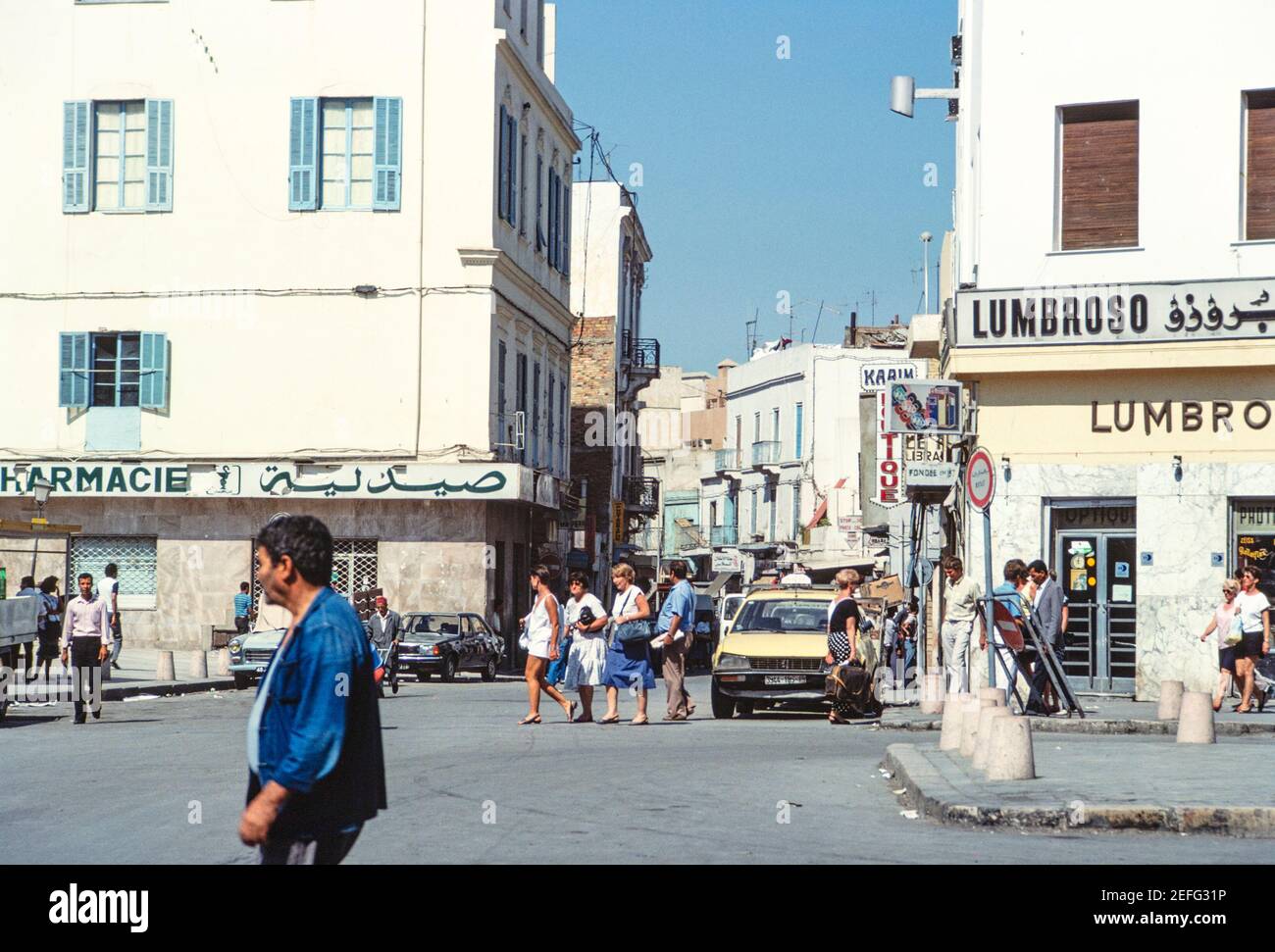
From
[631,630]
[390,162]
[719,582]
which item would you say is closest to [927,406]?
[631,630]

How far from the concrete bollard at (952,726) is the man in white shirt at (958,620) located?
165 inches

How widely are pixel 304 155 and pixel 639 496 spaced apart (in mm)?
31142

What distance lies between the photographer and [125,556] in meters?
38.8

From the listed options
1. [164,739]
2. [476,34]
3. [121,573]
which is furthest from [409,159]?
[164,739]

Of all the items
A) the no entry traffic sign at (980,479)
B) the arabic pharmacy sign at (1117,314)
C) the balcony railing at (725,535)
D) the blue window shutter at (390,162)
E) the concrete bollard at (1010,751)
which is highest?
the blue window shutter at (390,162)

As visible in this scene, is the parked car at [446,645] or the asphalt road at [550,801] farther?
the parked car at [446,645]

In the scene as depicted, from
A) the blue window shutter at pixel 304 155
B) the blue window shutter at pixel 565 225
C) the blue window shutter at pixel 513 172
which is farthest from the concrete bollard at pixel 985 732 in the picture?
the blue window shutter at pixel 565 225

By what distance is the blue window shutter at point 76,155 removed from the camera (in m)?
38.2

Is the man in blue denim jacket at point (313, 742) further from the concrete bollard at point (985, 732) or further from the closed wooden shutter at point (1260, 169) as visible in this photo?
the closed wooden shutter at point (1260, 169)

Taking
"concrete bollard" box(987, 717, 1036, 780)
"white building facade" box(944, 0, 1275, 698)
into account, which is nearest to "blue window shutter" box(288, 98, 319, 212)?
"white building facade" box(944, 0, 1275, 698)

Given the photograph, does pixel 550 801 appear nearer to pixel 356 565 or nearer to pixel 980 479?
pixel 980 479

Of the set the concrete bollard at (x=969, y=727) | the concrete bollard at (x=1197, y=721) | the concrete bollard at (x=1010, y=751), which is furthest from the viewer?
the concrete bollard at (x=1197, y=721)

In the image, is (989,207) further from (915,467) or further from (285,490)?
(285,490)

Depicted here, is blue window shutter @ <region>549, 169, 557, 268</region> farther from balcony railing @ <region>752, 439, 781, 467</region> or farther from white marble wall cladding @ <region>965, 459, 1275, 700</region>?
balcony railing @ <region>752, 439, 781, 467</region>
